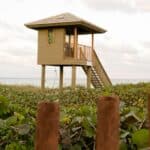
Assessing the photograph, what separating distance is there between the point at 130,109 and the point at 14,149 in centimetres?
88

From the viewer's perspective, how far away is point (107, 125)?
2156mm

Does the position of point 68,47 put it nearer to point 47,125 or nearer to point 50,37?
point 50,37

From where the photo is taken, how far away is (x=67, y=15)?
30.2m

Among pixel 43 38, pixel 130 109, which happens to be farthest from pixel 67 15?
pixel 130 109

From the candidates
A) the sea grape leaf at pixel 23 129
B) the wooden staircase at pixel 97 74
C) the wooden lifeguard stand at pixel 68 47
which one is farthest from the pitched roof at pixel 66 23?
the sea grape leaf at pixel 23 129

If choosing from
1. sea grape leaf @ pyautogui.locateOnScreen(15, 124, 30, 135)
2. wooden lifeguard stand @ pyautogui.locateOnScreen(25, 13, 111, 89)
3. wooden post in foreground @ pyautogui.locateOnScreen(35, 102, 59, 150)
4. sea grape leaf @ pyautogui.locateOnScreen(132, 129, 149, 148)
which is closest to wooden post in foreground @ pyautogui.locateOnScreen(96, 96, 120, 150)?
wooden post in foreground @ pyautogui.locateOnScreen(35, 102, 59, 150)

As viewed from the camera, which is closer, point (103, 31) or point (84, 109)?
point (84, 109)

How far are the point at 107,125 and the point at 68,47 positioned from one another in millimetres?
26866

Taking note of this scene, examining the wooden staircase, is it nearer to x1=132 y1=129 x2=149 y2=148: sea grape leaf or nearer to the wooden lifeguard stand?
the wooden lifeguard stand

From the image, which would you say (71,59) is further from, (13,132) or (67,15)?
(13,132)

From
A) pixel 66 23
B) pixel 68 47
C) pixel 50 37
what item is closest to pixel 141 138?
pixel 66 23

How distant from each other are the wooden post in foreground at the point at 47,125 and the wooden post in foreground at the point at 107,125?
20cm

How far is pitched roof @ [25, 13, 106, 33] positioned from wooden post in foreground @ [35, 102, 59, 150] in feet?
84.4

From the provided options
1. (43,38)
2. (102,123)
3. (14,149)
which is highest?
(43,38)
